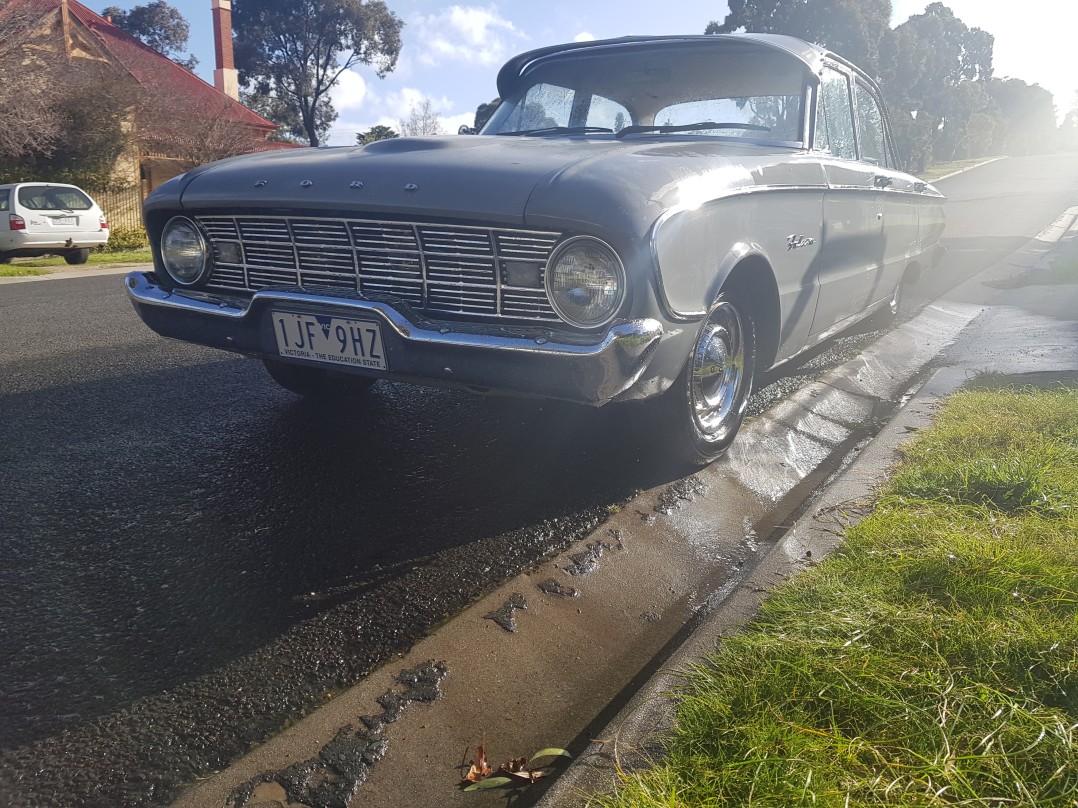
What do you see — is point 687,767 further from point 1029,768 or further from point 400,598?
point 400,598

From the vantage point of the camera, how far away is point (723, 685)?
2.04 metres

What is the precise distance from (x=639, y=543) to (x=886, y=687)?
1.21m

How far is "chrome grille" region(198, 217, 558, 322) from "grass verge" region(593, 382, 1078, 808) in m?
1.25

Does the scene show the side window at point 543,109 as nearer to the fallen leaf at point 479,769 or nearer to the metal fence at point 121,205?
the fallen leaf at point 479,769

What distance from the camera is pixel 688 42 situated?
438cm

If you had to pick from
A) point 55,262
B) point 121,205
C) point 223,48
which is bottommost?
point 55,262

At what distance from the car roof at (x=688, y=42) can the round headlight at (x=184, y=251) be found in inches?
81.1

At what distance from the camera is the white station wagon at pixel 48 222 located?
50.3 feet

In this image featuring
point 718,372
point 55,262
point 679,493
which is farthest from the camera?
point 55,262

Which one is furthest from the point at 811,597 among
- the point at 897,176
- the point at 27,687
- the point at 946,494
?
the point at 897,176

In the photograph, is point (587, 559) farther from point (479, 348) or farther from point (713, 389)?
point (713, 389)

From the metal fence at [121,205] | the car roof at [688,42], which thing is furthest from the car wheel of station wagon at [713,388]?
the metal fence at [121,205]

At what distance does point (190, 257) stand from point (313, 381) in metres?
1.02

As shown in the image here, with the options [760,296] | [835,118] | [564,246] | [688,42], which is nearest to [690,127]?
[688,42]
